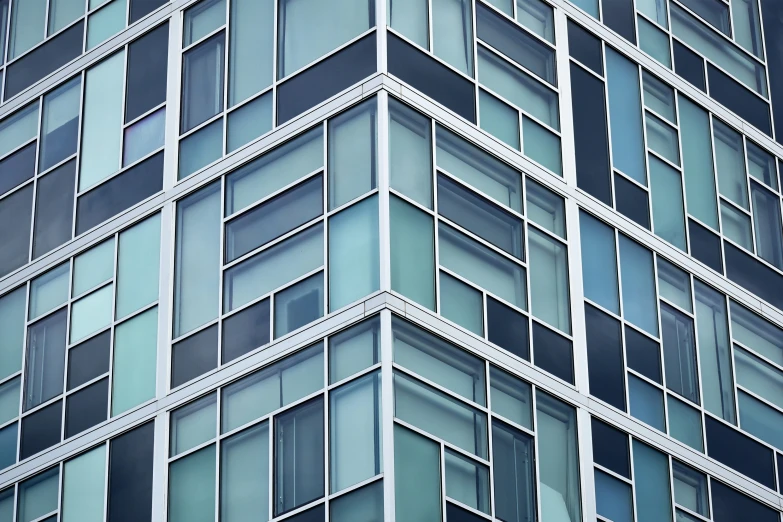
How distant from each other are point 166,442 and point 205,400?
3.35 feet

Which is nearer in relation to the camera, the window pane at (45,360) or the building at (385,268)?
the building at (385,268)

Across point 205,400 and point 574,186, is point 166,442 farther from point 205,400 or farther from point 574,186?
point 574,186

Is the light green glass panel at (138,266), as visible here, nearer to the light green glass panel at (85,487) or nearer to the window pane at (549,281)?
the light green glass panel at (85,487)

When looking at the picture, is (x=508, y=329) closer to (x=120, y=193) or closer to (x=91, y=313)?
(x=91, y=313)

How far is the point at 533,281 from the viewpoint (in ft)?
104

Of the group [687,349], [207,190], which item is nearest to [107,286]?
[207,190]

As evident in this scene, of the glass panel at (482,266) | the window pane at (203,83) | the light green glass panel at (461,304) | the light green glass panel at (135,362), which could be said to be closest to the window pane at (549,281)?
the glass panel at (482,266)

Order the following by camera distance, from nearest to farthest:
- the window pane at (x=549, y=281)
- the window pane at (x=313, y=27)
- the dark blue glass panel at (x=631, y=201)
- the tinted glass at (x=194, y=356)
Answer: the tinted glass at (x=194, y=356)
the window pane at (x=313, y=27)
the window pane at (x=549, y=281)
the dark blue glass panel at (x=631, y=201)

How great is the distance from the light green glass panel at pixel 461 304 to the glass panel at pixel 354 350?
137cm

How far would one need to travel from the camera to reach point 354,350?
95.8 ft

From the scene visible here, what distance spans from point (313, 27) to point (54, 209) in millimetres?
6680

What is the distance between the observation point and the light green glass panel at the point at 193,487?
99.5 ft

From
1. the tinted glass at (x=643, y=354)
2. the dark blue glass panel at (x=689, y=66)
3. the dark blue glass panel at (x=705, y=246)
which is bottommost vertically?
the tinted glass at (x=643, y=354)

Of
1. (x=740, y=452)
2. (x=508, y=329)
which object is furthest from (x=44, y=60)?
(x=740, y=452)
